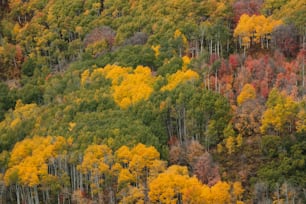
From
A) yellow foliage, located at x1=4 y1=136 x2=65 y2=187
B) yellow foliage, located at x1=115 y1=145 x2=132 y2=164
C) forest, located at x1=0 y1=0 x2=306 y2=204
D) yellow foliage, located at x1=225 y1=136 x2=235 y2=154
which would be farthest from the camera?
yellow foliage, located at x1=225 y1=136 x2=235 y2=154

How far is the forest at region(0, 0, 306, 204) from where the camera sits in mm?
105688

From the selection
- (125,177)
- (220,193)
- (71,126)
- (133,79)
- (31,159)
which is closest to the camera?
(220,193)

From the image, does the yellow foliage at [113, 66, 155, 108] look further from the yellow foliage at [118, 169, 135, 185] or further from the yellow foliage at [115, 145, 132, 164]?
the yellow foliage at [118, 169, 135, 185]

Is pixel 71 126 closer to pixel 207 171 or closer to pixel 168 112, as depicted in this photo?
pixel 168 112

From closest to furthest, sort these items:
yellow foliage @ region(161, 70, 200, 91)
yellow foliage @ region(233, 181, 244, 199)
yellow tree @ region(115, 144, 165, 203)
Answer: yellow foliage @ region(233, 181, 244, 199), yellow tree @ region(115, 144, 165, 203), yellow foliage @ region(161, 70, 200, 91)

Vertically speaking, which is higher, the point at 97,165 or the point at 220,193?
the point at 97,165

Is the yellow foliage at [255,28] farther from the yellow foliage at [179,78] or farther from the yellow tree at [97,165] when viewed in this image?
the yellow tree at [97,165]

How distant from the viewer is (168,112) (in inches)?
4761

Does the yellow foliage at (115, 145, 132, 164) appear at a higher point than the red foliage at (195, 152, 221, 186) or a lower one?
higher

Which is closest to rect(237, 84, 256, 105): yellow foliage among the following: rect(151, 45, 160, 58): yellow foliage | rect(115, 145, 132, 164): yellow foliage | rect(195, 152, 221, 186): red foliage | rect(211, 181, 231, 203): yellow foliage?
rect(195, 152, 221, 186): red foliage

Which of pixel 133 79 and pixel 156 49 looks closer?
pixel 133 79

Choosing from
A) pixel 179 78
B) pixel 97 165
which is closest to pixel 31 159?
pixel 97 165

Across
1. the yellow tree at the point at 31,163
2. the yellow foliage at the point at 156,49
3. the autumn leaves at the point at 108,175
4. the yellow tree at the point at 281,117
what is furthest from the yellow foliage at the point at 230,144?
Answer: the yellow foliage at the point at 156,49

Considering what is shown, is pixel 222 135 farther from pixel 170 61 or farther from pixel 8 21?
pixel 8 21
